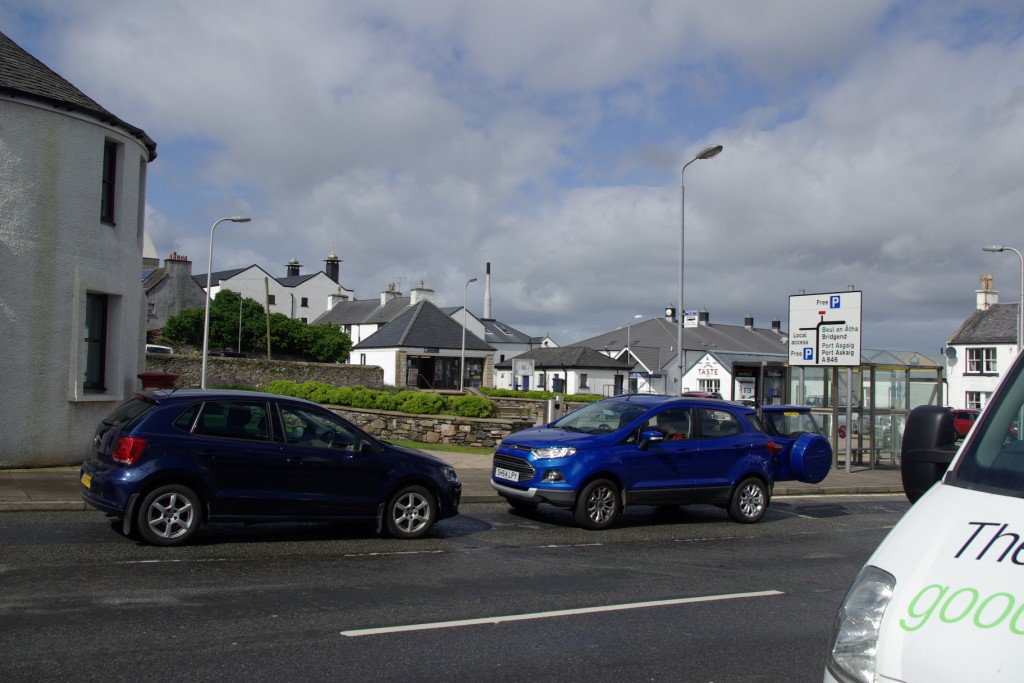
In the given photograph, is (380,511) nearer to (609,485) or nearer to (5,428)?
(609,485)

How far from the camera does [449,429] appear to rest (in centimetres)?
2189

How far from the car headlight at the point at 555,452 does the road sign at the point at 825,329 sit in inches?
481

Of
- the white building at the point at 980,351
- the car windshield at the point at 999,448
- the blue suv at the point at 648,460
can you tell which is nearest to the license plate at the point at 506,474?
the blue suv at the point at 648,460

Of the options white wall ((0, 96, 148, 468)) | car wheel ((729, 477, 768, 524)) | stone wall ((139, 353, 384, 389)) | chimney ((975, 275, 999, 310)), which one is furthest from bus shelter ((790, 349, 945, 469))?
chimney ((975, 275, 999, 310))

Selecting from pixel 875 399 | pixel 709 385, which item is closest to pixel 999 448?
pixel 875 399

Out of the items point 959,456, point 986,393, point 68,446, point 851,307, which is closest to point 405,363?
point 986,393

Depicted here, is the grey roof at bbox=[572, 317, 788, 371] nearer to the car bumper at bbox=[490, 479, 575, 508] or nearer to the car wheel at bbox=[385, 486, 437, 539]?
the car bumper at bbox=[490, 479, 575, 508]

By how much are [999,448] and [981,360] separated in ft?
187

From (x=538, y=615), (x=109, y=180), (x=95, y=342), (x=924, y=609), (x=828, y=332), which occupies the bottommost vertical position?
(x=538, y=615)

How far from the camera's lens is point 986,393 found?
51719 mm

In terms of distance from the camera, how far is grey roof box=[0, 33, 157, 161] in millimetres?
13773

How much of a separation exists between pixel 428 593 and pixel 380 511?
2.55m

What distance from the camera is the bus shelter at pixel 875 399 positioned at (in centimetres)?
2214

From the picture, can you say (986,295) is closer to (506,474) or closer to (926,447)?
(506,474)
